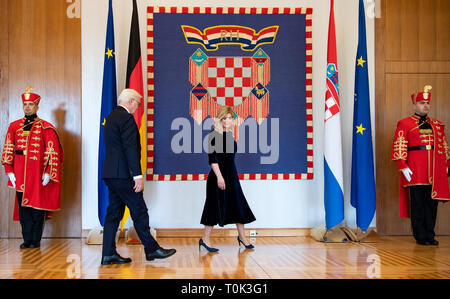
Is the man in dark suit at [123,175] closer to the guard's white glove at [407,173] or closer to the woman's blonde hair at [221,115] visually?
the woman's blonde hair at [221,115]

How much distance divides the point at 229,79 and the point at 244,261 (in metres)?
2.68

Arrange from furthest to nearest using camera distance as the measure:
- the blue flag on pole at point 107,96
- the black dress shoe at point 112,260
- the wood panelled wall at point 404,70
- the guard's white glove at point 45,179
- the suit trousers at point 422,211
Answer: the wood panelled wall at point 404,70 < the blue flag on pole at point 107,96 < the suit trousers at point 422,211 < the guard's white glove at point 45,179 < the black dress shoe at point 112,260

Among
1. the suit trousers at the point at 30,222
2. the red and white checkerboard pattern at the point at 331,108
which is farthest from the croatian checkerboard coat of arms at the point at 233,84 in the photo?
the suit trousers at the point at 30,222

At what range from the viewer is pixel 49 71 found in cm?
602

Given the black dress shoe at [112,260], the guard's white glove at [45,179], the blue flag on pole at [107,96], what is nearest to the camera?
the black dress shoe at [112,260]

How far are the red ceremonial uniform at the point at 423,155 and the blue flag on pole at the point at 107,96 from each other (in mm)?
3430

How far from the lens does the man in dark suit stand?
13.2 ft

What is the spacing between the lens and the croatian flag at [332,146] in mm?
5664

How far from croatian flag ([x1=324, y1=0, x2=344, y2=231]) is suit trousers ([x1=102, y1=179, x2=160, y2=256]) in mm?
2415

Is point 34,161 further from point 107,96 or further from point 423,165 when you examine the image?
point 423,165

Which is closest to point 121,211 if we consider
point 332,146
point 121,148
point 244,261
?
point 121,148

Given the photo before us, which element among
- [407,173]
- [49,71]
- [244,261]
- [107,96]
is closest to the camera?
[244,261]

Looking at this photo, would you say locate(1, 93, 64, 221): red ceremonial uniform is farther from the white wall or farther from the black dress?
the black dress
